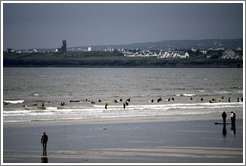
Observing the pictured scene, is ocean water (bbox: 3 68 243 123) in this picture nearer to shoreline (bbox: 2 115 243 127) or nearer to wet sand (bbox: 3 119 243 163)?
shoreline (bbox: 2 115 243 127)

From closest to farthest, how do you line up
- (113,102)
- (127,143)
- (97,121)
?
(127,143) → (97,121) → (113,102)

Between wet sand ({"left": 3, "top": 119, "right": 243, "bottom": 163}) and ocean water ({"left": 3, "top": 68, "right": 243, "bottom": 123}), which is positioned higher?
wet sand ({"left": 3, "top": 119, "right": 243, "bottom": 163})

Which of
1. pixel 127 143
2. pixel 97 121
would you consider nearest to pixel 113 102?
pixel 97 121

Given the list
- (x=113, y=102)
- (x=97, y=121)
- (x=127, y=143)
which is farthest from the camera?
(x=113, y=102)

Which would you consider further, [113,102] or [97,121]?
[113,102]

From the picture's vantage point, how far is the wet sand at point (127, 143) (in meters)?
18.5

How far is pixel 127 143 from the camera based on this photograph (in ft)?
72.1

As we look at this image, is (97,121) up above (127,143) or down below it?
below

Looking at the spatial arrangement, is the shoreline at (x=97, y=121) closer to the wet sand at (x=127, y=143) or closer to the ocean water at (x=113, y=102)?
the wet sand at (x=127, y=143)

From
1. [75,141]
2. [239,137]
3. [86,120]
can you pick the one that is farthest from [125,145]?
[86,120]

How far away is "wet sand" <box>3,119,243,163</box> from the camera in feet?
60.6

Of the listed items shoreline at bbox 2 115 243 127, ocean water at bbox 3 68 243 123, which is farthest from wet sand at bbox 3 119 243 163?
ocean water at bbox 3 68 243 123

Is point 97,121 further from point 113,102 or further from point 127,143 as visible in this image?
point 113,102

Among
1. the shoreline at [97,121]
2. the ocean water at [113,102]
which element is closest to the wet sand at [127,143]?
the shoreline at [97,121]
